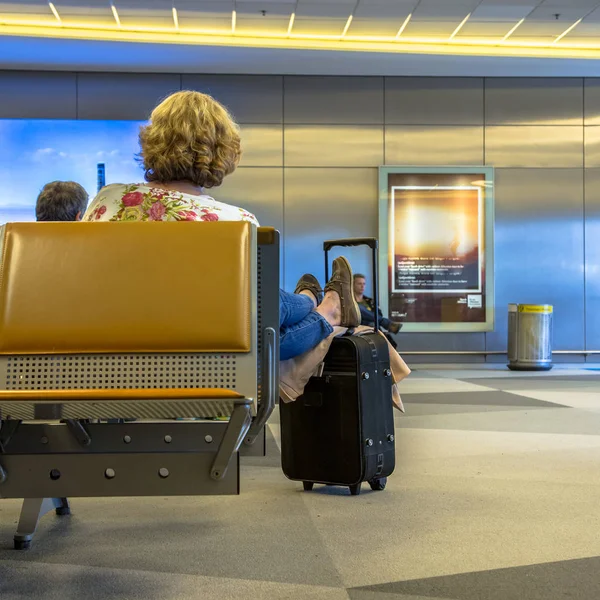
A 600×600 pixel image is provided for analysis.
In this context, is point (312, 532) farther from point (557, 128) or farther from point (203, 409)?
point (557, 128)

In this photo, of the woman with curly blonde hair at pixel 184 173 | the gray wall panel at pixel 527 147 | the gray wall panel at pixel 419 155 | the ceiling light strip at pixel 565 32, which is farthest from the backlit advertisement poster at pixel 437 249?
the woman with curly blonde hair at pixel 184 173

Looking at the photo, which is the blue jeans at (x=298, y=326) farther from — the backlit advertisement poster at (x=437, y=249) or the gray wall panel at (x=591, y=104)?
the gray wall panel at (x=591, y=104)

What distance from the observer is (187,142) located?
2.88 metres

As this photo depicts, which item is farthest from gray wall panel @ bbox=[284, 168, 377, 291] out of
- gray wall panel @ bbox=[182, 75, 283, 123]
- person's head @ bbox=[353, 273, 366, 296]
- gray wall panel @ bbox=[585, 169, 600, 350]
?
gray wall panel @ bbox=[585, 169, 600, 350]

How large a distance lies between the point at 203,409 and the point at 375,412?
5.65 feet

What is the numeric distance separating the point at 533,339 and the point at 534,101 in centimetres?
438

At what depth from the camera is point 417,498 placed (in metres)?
3.71

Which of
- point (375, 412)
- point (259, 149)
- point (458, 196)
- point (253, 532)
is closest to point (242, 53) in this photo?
point (259, 149)

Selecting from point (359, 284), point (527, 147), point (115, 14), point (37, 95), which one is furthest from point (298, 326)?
point (527, 147)

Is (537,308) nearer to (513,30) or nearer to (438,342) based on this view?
(438,342)

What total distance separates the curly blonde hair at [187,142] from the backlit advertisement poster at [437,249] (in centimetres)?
1125

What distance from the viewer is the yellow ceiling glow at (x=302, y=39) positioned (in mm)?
12312

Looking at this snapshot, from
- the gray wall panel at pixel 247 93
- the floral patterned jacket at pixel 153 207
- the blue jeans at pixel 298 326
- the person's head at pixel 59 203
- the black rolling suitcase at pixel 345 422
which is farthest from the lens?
the gray wall panel at pixel 247 93

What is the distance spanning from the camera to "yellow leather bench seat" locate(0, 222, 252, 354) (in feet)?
7.74
